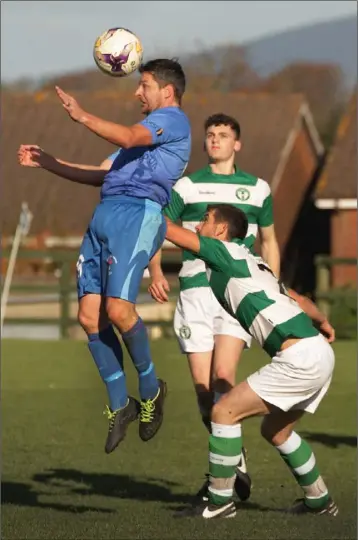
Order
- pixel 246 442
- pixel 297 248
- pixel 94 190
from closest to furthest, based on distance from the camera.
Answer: pixel 246 442
pixel 297 248
pixel 94 190

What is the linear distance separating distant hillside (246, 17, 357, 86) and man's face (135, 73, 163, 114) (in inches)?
2691

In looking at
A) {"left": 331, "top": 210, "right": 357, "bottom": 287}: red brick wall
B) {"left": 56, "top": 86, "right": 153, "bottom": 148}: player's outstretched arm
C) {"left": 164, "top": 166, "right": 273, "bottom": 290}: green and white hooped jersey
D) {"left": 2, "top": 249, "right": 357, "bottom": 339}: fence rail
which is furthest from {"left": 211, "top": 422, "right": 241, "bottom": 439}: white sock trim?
{"left": 331, "top": 210, "right": 357, "bottom": 287}: red brick wall

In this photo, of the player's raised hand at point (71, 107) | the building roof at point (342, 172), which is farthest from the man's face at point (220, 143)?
the building roof at point (342, 172)

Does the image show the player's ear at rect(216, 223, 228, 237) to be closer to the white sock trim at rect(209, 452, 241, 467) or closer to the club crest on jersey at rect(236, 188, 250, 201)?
the white sock trim at rect(209, 452, 241, 467)

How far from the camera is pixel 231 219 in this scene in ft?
29.0

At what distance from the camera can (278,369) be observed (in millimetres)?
8820

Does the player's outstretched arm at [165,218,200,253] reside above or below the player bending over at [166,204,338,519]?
above

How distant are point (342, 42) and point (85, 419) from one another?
93383mm

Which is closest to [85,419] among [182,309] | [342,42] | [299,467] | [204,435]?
[204,435]

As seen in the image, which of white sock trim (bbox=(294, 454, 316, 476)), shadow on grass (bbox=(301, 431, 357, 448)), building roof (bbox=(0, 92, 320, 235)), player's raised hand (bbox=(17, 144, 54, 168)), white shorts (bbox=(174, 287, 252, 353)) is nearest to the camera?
player's raised hand (bbox=(17, 144, 54, 168))

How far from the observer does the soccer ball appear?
8.64 metres

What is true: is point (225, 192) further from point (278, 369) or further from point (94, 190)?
point (94, 190)

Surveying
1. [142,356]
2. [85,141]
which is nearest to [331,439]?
[142,356]

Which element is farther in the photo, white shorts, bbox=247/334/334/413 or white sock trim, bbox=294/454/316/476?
white sock trim, bbox=294/454/316/476
